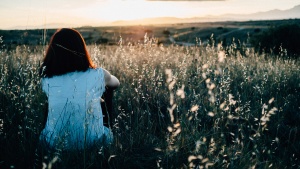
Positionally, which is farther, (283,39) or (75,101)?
(283,39)

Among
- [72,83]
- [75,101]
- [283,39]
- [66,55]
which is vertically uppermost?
[283,39]

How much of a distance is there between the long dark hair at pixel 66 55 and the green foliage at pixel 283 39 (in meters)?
9.77

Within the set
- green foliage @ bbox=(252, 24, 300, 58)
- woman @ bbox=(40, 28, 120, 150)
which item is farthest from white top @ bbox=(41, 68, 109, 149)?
green foliage @ bbox=(252, 24, 300, 58)

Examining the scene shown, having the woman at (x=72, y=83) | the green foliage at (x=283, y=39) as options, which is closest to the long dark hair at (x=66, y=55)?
the woman at (x=72, y=83)

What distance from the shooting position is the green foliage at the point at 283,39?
35.0ft

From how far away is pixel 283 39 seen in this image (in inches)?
423

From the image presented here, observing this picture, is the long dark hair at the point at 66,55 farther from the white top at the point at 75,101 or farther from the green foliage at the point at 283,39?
the green foliage at the point at 283,39

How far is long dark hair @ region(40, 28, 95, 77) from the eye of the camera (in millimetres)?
2287

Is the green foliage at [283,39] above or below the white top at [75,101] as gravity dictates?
above

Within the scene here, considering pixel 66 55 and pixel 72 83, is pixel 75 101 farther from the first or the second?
pixel 66 55

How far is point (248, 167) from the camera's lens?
192 centimetres

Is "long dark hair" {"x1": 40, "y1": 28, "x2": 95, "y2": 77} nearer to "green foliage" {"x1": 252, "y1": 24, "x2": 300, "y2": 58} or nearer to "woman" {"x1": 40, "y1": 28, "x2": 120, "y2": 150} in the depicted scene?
"woman" {"x1": 40, "y1": 28, "x2": 120, "y2": 150}

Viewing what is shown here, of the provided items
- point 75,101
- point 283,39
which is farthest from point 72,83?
point 283,39

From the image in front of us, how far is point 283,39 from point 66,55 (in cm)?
1057
